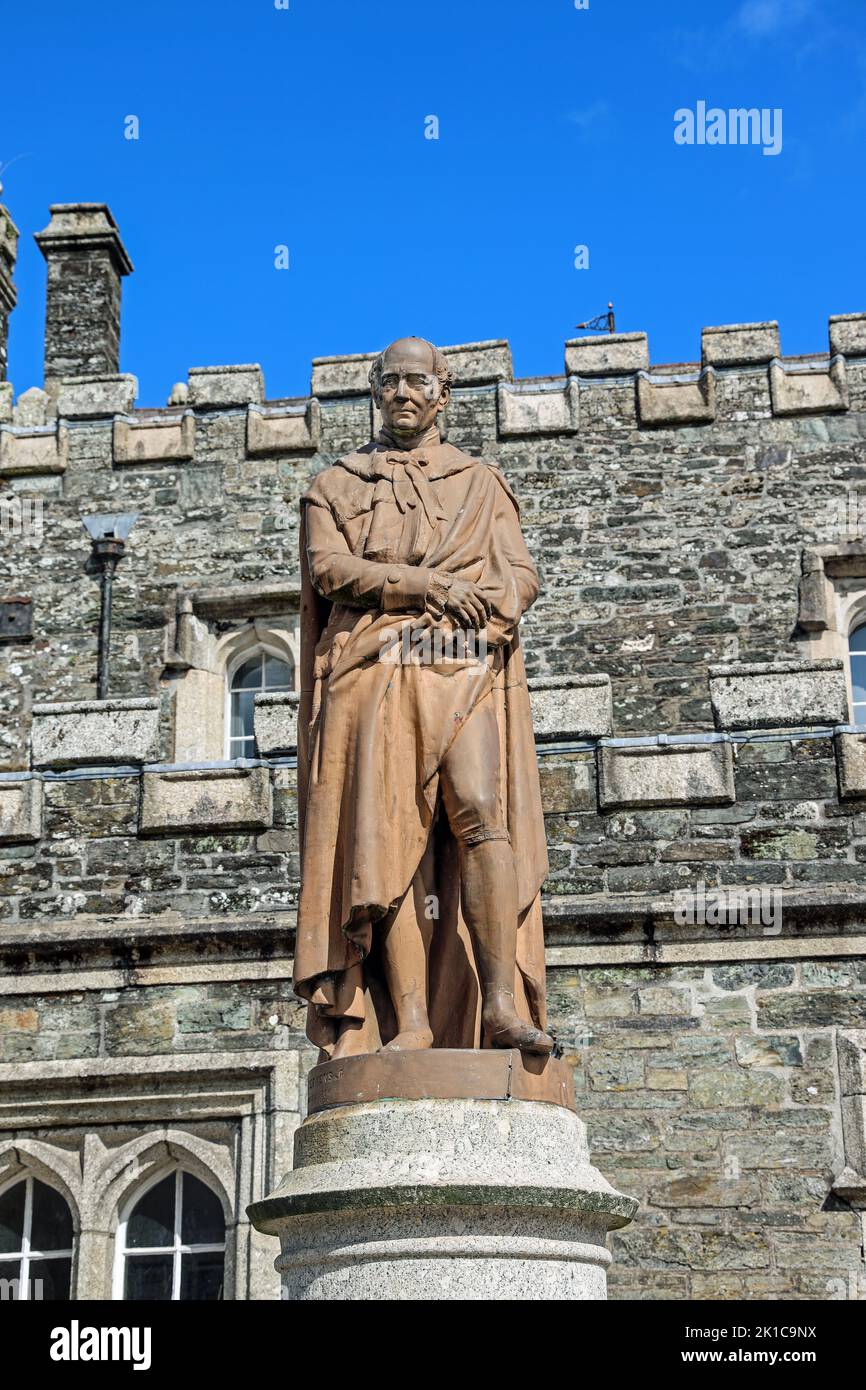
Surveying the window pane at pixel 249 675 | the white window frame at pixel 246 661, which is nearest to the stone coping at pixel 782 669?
the white window frame at pixel 246 661

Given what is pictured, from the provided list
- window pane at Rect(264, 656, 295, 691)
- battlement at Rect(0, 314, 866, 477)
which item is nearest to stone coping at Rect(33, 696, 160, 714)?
window pane at Rect(264, 656, 295, 691)

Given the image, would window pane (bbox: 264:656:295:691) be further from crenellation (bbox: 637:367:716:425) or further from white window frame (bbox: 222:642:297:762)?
crenellation (bbox: 637:367:716:425)

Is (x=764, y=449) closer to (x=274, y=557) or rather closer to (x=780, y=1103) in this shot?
(x=274, y=557)

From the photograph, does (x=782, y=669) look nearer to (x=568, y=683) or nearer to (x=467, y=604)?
(x=568, y=683)

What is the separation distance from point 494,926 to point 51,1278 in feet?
15.1

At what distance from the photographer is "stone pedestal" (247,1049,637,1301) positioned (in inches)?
170

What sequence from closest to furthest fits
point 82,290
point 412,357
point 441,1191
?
point 441,1191
point 412,357
point 82,290

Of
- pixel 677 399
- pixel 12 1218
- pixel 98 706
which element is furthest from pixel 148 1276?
pixel 677 399

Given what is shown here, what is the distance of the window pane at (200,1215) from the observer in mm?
8531

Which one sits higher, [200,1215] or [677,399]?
[677,399]

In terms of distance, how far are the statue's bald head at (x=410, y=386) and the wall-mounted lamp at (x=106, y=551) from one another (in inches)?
339

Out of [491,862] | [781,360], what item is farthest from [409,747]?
[781,360]

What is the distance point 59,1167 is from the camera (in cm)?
855

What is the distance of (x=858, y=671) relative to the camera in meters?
13.8
